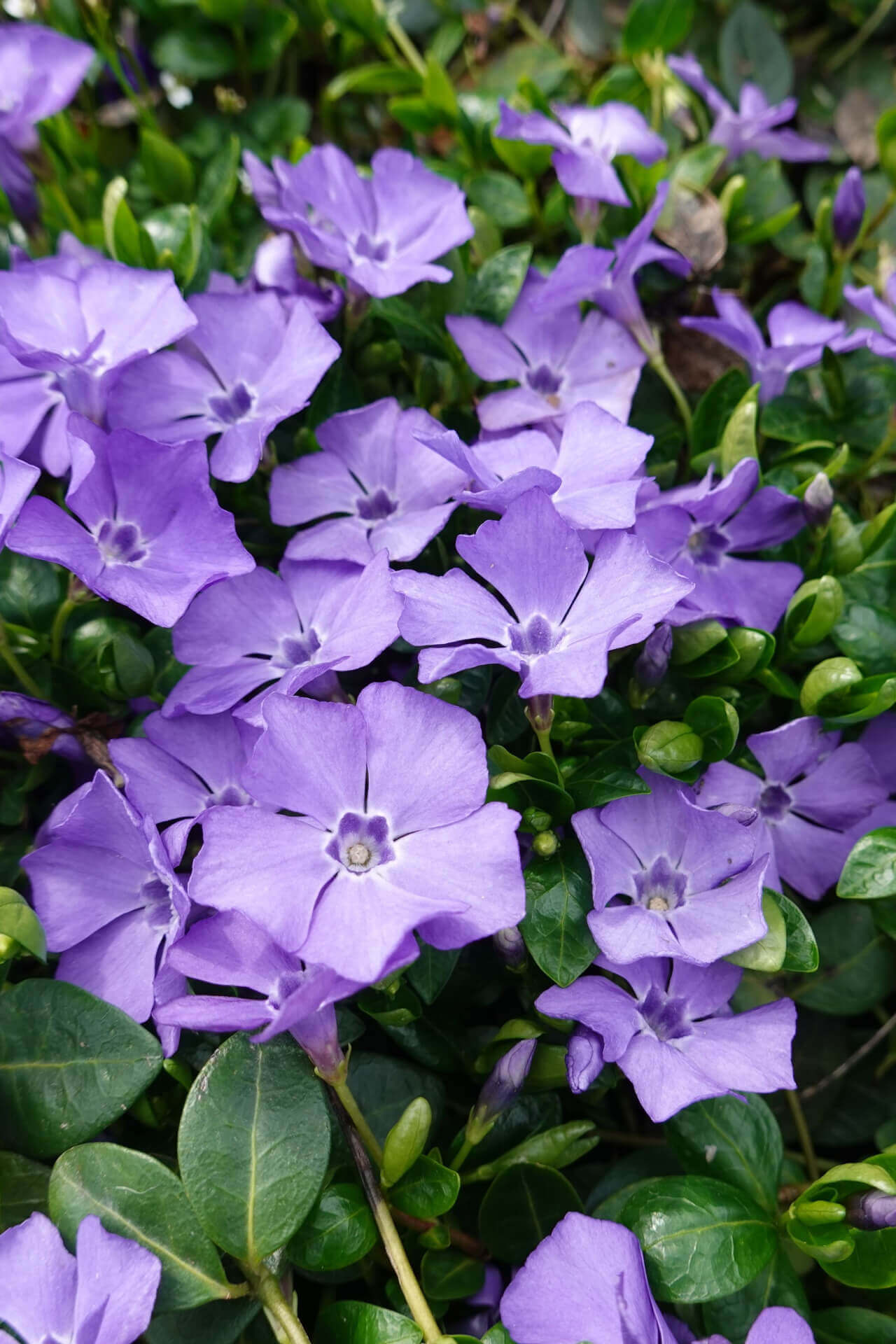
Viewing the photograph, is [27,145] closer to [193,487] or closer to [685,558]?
[193,487]

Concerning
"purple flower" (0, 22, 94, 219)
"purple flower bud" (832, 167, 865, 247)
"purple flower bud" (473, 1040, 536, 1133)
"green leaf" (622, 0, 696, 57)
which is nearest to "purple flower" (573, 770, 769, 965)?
"purple flower bud" (473, 1040, 536, 1133)

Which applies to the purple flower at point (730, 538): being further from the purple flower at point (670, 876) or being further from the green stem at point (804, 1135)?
the green stem at point (804, 1135)

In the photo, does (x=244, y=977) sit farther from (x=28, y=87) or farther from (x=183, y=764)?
(x=28, y=87)

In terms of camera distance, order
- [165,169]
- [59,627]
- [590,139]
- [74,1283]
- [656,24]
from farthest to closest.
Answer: [656,24], [165,169], [590,139], [59,627], [74,1283]

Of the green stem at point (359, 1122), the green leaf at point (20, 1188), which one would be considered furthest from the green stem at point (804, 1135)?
the green leaf at point (20, 1188)

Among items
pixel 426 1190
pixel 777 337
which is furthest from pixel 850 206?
pixel 426 1190

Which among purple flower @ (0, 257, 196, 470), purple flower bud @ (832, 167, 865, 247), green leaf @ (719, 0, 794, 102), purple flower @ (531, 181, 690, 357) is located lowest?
purple flower @ (0, 257, 196, 470)

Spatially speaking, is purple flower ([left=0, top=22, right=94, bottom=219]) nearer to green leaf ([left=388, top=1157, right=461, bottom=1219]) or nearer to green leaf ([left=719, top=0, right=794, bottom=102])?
green leaf ([left=719, top=0, right=794, bottom=102])
